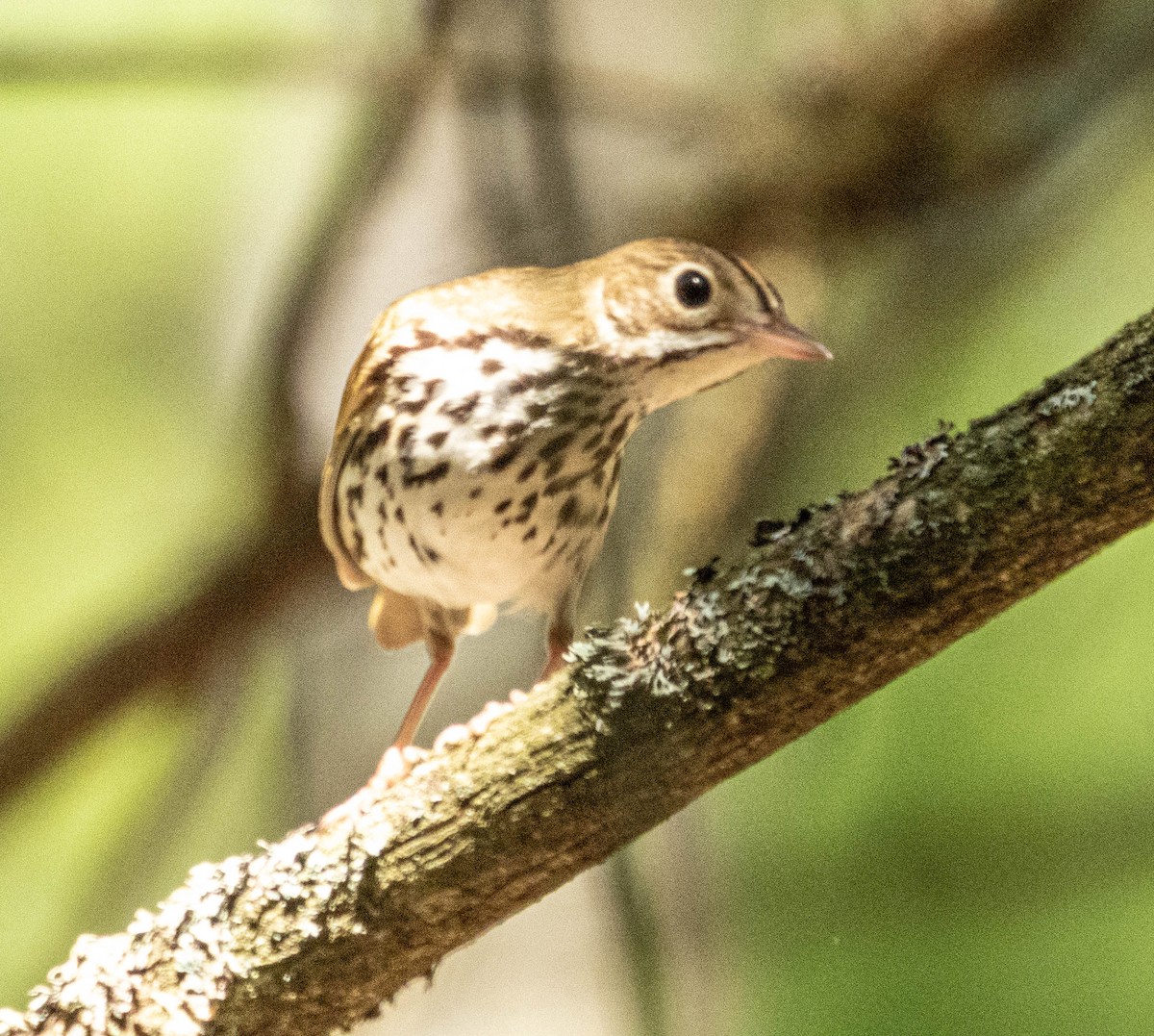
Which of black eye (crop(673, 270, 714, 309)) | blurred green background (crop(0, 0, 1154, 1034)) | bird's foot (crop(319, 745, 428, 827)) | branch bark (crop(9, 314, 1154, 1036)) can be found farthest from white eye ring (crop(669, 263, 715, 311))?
blurred green background (crop(0, 0, 1154, 1034))

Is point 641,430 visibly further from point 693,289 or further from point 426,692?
point 693,289

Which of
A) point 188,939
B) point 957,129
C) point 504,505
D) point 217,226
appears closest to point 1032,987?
point 504,505

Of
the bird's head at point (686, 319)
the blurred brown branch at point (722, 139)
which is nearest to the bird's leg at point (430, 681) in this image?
the blurred brown branch at point (722, 139)

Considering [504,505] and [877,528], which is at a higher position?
[504,505]

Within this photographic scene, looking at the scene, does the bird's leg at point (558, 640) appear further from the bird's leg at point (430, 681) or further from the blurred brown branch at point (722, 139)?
the blurred brown branch at point (722, 139)

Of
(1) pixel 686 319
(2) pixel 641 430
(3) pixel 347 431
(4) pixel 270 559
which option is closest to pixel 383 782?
(3) pixel 347 431

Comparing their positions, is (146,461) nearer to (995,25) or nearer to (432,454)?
(432,454)

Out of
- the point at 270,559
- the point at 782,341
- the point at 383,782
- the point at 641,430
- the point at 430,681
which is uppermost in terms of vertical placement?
the point at 270,559

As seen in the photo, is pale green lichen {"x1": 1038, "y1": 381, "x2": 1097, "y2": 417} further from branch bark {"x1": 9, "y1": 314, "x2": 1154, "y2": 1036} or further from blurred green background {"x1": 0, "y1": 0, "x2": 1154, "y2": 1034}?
blurred green background {"x1": 0, "y1": 0, "x2": 1154, "y2": 1034}
